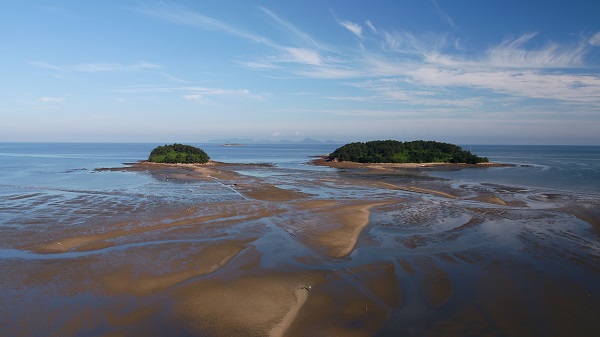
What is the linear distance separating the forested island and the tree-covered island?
1055 inches

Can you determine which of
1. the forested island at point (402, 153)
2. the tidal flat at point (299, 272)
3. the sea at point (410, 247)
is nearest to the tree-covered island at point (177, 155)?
the forested island at point (402, 153)

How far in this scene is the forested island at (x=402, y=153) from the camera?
7419 cm

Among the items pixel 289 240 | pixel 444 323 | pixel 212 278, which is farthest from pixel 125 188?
pixel 444 323

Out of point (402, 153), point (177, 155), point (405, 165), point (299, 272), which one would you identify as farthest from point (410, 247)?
point (402, 153)

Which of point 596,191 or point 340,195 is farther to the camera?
point 596,191

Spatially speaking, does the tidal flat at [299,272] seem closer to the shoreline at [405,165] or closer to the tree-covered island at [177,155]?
the tree-covered island at [177,155]

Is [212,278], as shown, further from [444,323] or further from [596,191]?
[596,191]

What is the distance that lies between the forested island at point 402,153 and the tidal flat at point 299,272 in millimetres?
50659

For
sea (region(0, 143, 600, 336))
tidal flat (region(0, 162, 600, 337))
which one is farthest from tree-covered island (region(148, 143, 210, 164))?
tidal flat (region(0, 162, 600, 337))

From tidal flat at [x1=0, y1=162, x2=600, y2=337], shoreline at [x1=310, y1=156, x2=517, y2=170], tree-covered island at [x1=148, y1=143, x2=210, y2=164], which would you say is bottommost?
tidal flat at [x1=0, y1=162, x2=600, y2=337]

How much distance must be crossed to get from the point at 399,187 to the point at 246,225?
22.0 m

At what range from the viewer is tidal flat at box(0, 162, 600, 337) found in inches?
358

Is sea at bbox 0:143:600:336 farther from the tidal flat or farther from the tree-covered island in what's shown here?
the tree-covered island

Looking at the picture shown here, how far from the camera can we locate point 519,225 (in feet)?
65.1
